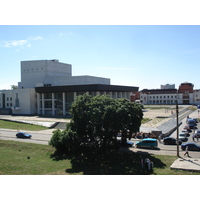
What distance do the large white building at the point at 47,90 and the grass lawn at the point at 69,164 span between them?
38.6 meters

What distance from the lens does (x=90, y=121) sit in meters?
22.4

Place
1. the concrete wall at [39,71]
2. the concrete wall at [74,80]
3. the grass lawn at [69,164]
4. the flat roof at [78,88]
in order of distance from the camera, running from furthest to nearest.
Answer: the concrete wall at [39,71], the concrete wall at [74,80], the flat roof at [78,88], the grass lawn at [69,164]

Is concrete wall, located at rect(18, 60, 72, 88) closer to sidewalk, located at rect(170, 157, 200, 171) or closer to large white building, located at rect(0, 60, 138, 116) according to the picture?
large white building, located at rect(0, 60, 138, 116)

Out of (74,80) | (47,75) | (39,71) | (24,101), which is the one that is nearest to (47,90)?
(74,80)

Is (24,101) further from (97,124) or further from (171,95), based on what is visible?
(171,95)

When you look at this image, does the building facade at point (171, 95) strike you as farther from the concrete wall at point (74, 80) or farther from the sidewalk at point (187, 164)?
the sidewalk at point (187, 164)

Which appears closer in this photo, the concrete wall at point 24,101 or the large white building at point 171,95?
the concrete wall at point 24,101

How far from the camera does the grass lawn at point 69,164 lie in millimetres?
18922

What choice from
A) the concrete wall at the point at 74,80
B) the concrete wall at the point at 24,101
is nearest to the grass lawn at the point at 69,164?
the concrete wall at the point at 74,80

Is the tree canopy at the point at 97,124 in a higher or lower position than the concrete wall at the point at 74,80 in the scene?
lower

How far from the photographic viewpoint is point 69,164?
21.6m

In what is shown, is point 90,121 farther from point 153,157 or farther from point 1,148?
point 1,148

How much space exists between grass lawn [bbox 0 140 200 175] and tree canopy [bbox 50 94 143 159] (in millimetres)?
1593

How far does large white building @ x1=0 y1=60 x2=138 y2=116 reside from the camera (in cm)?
6681
